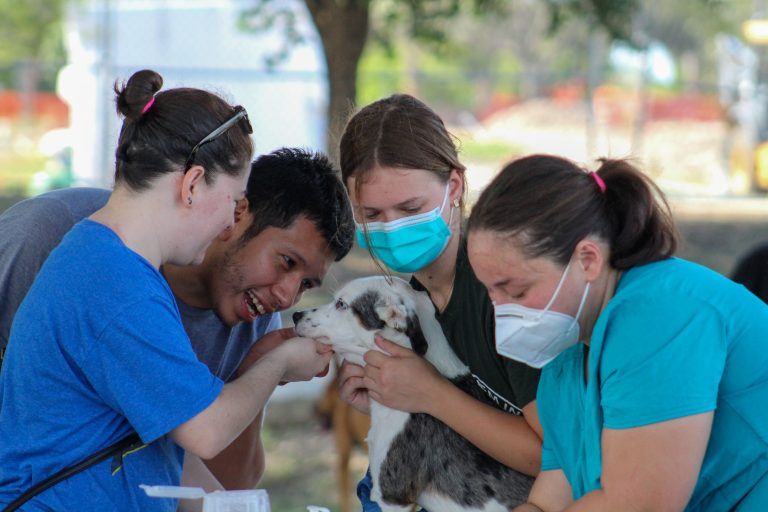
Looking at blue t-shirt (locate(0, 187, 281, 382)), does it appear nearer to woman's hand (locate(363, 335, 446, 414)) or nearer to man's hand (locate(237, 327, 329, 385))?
man's hand (locate(237, 327, 329, 385))

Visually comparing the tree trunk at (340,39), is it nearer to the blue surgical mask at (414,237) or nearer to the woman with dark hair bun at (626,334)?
the blue surgical mask at (414,237)

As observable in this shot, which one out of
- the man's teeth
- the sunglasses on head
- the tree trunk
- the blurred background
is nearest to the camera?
the sunglasses on head

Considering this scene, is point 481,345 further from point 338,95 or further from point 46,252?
point 338,95

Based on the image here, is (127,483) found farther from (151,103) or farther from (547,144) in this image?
(547,144)

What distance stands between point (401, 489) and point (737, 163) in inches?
721

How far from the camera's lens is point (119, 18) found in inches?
581

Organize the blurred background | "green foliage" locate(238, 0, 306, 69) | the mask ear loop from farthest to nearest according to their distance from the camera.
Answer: "green foliage" locate(238, 0, 306, 69) < the blurred background < the mask ear loop

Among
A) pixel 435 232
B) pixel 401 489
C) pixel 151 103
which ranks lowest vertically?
pixel 401 489

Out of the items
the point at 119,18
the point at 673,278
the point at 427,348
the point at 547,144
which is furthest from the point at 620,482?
the point at 547,144

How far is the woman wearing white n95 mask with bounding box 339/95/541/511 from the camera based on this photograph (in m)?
3.30

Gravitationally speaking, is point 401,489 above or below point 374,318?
below

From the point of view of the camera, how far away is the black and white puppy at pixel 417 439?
3.55 meters

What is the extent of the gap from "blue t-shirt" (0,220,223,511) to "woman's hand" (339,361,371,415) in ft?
3.52

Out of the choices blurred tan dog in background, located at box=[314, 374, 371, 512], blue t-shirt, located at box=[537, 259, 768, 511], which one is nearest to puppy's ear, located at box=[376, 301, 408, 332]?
blue t-shirt, located at box=[537, 259, 768, 511]
